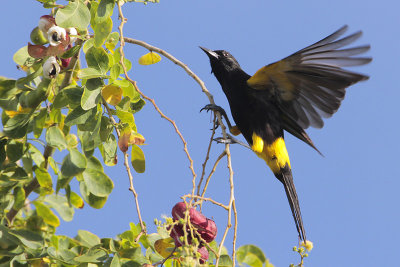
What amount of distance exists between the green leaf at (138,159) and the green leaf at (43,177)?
453 mm

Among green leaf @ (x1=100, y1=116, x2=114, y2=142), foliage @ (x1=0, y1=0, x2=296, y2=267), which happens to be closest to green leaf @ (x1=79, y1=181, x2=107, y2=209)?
foliage @ (x1=0, y1=0, x2=296, y2=267)

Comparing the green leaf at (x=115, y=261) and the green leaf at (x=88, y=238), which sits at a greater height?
the green leaf at (x=88, y=238)

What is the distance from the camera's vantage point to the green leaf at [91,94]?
6.09ft

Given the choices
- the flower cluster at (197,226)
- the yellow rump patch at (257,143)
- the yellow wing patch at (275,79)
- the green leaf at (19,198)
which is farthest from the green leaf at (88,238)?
the yellow wing patch at (275,79)

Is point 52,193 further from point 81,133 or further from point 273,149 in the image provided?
point 273,149

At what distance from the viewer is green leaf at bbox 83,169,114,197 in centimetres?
206

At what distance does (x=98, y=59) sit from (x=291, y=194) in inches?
63.7

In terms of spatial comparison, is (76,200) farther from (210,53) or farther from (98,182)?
(210,53)

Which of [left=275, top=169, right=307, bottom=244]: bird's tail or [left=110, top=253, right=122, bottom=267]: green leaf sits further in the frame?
[left=275, top=169, right=307, bottom=244]: bird's tail

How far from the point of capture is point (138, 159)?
2.15 meters

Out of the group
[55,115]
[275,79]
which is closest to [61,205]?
[55,115]

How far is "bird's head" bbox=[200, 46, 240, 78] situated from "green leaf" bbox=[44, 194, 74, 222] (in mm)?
1336

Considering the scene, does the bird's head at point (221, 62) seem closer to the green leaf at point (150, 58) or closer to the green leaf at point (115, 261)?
the green leaf at point (150, 58)

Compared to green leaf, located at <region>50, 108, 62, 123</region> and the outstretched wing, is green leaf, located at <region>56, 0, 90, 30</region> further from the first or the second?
the outstretched wing
